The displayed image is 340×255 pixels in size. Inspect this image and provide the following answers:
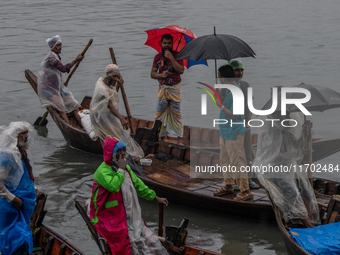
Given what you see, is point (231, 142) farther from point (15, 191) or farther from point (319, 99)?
point (15, 191)

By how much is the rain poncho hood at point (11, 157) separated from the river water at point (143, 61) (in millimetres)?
2515

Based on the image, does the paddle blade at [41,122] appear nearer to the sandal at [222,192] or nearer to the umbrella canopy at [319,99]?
the sandal at [222,192]

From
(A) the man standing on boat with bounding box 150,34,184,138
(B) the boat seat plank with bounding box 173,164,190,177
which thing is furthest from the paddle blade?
(B) the boat seat plank with bounding box 173,164,190,177

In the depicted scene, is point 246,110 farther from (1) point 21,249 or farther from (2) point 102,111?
(1) point 21,249

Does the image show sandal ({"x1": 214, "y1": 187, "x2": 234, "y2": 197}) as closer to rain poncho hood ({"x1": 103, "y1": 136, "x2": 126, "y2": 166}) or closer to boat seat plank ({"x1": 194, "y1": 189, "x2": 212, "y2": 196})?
boat seat plank ({"x1": 194, "y1": 189, "x2": 212, "y2": 196})

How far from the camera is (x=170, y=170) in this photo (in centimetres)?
912

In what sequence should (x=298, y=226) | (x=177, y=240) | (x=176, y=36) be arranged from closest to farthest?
(x=177, y=240) → (x=298, y=226) → (x=176, y=36)

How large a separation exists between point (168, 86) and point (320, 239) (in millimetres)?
4735

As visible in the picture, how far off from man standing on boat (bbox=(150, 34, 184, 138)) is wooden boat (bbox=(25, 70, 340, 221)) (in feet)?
1.20

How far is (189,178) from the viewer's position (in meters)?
8.81

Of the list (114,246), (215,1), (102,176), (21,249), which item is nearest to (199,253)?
(114,246)

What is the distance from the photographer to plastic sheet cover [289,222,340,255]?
5.57m

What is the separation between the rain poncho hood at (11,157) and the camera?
17.3 ft

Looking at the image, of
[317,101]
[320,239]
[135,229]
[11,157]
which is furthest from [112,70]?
[320,239]
